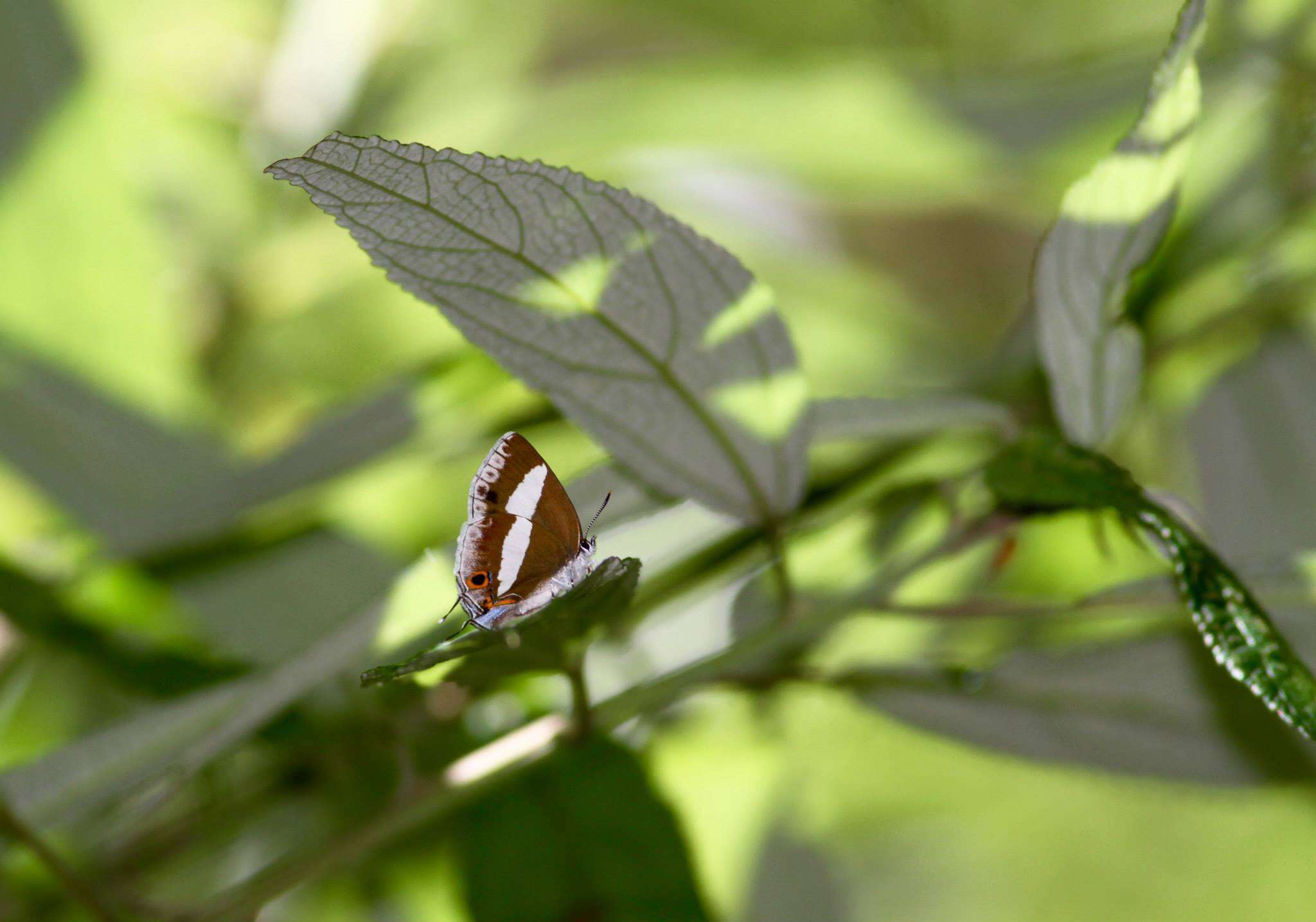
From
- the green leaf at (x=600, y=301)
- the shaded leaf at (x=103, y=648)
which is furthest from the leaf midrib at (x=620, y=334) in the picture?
the shaded leaf at (x=103, y=648)

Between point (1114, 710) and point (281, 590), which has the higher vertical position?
point (281, 590)

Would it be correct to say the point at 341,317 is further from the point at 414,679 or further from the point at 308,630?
the point at 414,679

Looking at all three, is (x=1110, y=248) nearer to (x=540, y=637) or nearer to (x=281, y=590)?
(x=540, y=637)

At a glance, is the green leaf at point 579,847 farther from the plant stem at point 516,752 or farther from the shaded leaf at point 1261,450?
the shaded leaf at point 1261,450

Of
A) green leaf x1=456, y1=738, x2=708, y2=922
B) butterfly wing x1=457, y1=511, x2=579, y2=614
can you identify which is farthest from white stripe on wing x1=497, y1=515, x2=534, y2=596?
green leaf x1=456, y1=738, x2=708, y2=922

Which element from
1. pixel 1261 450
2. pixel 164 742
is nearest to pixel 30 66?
pixel 164 742

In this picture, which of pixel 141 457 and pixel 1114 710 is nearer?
pixel 1114 710

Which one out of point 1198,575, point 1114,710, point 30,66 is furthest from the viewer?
point 30,66

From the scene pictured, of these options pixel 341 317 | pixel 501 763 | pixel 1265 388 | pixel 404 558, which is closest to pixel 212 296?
pixel 341 317
